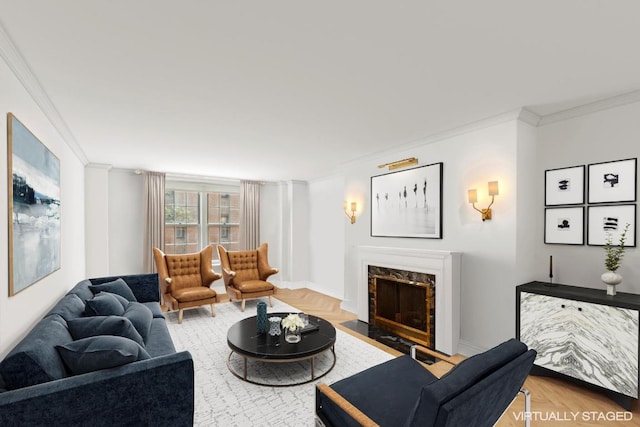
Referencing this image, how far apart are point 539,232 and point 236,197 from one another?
597 centimetres

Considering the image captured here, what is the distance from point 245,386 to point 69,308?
1.67 m

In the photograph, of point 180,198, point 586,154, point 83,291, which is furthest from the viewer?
point 180,198

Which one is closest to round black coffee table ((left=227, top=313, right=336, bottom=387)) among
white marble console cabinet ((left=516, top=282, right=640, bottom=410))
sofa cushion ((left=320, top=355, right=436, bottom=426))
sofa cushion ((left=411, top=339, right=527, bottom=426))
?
sofa cushion ((left=320, top=355, right=436, bottom=426))

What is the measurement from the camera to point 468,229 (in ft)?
11.4

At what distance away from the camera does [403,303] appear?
13.5 feet

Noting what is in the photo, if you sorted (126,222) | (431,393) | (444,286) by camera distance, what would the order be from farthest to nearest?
(126,222), (444,286), (431,393)

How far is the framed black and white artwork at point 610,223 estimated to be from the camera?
104 inches

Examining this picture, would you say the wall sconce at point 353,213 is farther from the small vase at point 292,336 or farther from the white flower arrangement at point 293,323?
the white flower arrangement at point 293,323

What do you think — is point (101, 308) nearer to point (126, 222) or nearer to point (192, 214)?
point (126, 222)

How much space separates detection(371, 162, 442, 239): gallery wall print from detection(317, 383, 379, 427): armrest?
8.64 ft

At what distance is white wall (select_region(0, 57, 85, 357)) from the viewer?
179 cm

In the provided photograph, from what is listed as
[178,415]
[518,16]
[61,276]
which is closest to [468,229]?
[518,16]

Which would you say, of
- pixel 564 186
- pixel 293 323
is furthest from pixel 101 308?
pixel 564 186

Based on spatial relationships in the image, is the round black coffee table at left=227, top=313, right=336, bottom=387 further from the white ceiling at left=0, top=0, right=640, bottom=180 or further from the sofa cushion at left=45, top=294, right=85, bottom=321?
the white ceiling at left=0, top=0, right=640, bottom=180
